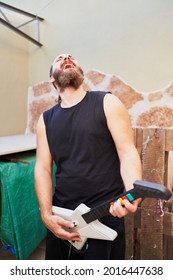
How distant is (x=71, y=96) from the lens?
1160mm

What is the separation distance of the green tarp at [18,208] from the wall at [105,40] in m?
1.18

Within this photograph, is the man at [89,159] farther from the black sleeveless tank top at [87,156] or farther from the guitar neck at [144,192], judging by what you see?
the guitar neck at [144,192]

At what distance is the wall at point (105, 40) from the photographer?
2.35 meters

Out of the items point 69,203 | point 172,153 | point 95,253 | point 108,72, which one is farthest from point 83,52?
point 95,253

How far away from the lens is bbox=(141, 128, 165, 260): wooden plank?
1.44 metres

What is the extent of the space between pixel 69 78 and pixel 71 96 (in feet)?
0.30

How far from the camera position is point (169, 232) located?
1.42m

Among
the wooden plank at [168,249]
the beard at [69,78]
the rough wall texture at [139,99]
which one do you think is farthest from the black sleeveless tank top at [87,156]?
the rough wall texture at [139,99]

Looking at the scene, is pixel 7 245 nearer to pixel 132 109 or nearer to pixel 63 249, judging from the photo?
pixel 63 249

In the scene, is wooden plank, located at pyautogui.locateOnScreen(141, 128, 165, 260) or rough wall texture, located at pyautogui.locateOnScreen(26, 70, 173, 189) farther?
rough wall texture, located at pyautogui.locateOnScreen(26, 70, 173, 189)

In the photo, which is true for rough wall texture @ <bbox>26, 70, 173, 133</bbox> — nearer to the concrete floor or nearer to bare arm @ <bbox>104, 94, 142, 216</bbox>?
bare arm @ <bbox>104, 94, 142, 216</bbox>

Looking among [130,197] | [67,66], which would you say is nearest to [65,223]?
[130,197]

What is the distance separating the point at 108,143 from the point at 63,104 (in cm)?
33

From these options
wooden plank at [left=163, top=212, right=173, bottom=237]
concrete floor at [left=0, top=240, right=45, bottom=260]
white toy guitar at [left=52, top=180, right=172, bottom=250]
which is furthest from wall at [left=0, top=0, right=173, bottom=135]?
white toy guitar at [left=52, top=180, right=172, bottom=250]
